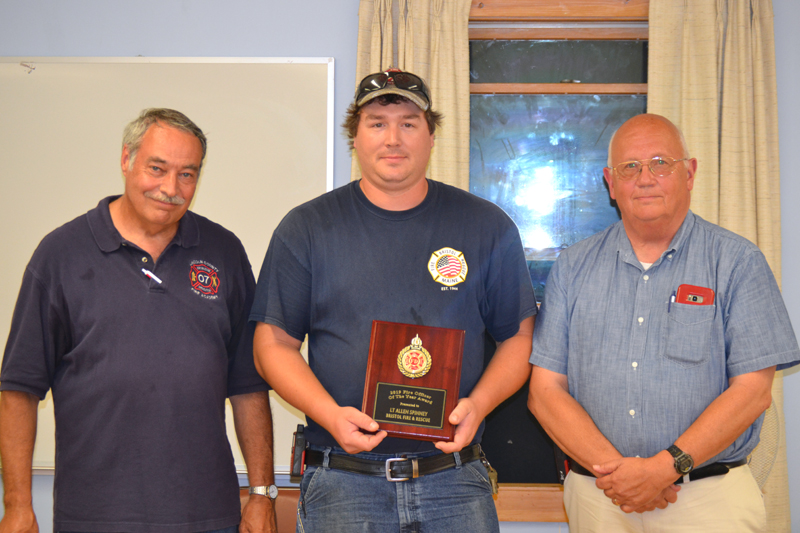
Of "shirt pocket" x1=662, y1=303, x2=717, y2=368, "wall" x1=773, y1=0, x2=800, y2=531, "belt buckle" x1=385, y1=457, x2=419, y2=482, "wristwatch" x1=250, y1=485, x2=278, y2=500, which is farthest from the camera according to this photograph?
"wall" x1=773, y1=0, x2=800, y2=531

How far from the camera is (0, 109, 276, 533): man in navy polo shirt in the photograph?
76.1 inches

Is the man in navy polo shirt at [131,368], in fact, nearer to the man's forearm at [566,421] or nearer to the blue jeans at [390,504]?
the blue jeans at [390,504]

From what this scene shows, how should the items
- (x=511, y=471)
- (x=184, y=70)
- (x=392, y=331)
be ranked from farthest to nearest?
(x=184, y=70)
(x=511, y=471)
(x=392, y=331)

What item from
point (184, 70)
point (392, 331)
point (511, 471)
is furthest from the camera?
point (184, 70)

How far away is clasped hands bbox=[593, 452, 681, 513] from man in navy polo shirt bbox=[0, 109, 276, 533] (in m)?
1.23

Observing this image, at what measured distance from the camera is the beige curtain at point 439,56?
142 inches

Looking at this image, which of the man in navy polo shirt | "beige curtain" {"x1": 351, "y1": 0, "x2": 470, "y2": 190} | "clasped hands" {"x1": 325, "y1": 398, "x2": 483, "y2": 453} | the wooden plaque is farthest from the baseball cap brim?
"beige curtain" {"x1": 351, "y1": 0, "x2": 470, "y2": 190}

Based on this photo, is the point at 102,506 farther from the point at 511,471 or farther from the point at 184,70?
the point at 184,70

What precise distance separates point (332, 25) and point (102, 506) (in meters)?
3.07

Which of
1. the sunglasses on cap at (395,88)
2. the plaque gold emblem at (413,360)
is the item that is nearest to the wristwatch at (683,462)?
the plaque gold emblem at (413,360)

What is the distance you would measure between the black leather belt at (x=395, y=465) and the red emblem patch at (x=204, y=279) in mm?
733

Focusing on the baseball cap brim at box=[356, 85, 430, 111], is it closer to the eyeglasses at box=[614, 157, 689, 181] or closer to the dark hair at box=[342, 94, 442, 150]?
the dark hair at box=[342, 94, 442, 150]

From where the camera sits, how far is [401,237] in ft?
6.63

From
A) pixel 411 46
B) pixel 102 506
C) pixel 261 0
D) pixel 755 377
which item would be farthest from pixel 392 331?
pixel 261 0
